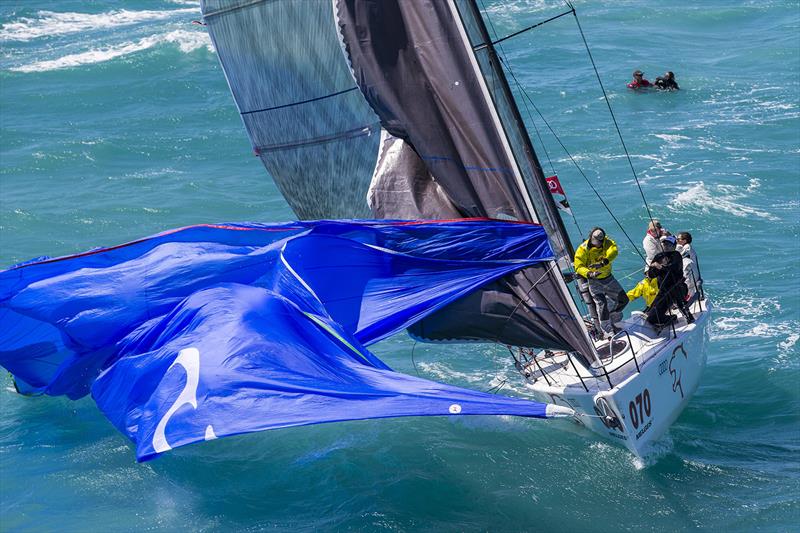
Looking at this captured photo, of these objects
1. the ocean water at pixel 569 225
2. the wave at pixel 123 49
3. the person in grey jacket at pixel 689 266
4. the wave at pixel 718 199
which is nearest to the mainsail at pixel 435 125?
the ocean water at pixel 569 225

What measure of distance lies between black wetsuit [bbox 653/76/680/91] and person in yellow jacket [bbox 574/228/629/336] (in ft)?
59.6

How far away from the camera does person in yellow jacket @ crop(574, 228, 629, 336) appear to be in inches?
528

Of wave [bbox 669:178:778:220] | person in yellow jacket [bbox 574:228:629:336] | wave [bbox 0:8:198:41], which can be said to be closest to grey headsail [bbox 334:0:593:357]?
person in yellow jacket [bbox 574:228:629:336]

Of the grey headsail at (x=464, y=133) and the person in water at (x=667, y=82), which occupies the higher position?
the grey headsail at (x=464, y=133)

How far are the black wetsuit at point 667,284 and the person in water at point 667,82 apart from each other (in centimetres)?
1793

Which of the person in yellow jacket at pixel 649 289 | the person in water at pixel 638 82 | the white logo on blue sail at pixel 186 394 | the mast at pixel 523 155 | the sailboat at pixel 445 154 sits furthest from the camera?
the person in water at pixel 638 82

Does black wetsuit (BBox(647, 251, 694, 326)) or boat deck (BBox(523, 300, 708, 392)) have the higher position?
black wetsuit (BBox(647, 251, 694, 326))

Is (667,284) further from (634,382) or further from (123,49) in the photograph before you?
(123,49)

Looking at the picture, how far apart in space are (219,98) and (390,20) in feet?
68.7

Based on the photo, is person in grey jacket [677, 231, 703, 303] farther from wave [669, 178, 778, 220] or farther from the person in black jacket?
wave [669, 178, 778, 220]

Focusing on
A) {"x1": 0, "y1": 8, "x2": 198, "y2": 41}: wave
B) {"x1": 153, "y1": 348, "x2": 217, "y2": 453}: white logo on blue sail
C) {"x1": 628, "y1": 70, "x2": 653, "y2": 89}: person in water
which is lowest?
{"x1": 628, "y1": 70, "x2": 653, "y2": 89}: person in water

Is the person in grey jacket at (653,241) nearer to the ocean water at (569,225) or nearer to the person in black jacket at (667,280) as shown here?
the person in black jacket at (667,280)

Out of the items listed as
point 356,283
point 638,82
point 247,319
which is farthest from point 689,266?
point 638,82

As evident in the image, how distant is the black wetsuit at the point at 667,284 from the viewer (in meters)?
13.6
